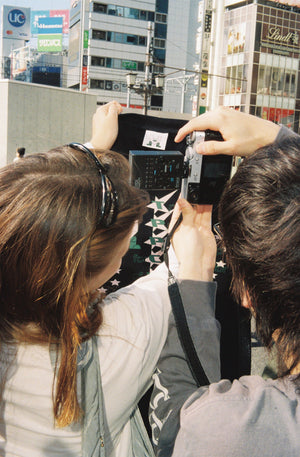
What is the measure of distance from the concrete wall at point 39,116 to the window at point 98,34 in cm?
2943

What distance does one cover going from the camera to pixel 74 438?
912 millimetres

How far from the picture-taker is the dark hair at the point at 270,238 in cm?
72

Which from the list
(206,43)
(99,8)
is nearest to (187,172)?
(206,43)

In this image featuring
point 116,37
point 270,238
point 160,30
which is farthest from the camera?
point 160,30

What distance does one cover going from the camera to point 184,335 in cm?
90

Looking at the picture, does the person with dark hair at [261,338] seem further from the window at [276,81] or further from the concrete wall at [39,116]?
the window at [276,81]

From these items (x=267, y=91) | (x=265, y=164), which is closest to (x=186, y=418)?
(x=265, y=164)

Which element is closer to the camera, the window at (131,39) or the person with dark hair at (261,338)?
the person with dark hair at (261,338)

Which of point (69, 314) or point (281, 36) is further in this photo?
point (281, 36)

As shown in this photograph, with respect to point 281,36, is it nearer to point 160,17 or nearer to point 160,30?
point 160,30

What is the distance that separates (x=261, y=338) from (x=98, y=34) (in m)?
41.6

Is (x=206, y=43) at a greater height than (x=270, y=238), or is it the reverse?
(x=206, y=43)

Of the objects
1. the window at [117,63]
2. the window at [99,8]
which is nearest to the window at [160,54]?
the window at [117,63]

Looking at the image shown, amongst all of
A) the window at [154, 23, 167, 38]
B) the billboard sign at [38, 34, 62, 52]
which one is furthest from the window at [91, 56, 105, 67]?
the billboard sign at [38, 34, 62, 52]
